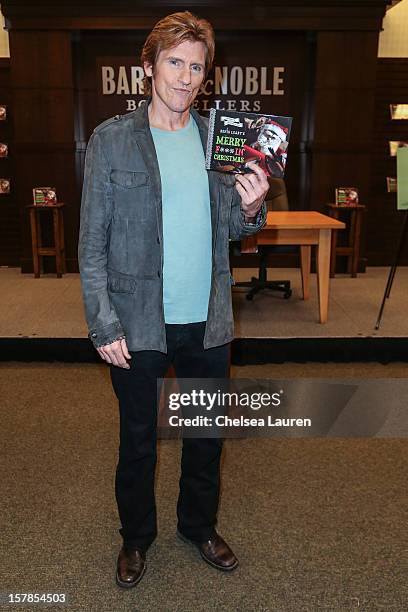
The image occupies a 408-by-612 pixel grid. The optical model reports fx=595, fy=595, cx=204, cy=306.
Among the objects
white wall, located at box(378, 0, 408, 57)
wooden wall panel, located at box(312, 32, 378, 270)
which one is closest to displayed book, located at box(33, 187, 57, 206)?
wooden wall panel, located at box(312, 32, 378, 270)

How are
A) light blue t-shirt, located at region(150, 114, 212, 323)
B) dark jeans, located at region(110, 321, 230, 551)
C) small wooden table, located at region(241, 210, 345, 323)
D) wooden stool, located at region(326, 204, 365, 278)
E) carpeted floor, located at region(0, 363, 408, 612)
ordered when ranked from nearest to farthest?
light blue t-shirt, located at region(150, 114, 212, 323) < dark jeans, located at region(110, 321, 230, 551) < carpeted floor, located at region(0, 363, 408, 612) < small wooden table, located at region(241, 210, 345, 323) < wooden stool, located at region(326, 204, 365, 278)

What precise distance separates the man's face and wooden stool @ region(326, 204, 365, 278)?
4.41 meters

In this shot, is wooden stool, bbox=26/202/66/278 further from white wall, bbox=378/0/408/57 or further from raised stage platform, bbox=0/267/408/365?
white wall, bbox=378/0/408/57

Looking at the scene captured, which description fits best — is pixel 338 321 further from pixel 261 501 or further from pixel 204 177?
pixel 204 177

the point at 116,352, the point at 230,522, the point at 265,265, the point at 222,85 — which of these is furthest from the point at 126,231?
the point at 222,85

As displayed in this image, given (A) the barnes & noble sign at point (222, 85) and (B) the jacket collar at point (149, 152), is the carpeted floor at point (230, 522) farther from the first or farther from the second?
(A) the barnes & noble sign at point (222, 85)

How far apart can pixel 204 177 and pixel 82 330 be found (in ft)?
8.53

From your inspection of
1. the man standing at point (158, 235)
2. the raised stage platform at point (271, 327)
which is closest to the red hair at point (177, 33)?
the man standing at point (158, 235)

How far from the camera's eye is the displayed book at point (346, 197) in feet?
19.4

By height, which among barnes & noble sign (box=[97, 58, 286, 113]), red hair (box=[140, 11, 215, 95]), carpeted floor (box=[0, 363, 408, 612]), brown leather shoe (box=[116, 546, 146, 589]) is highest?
barnes & noble sign (box=[97, 58, 286, 113])

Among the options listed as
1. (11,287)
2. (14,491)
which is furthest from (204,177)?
(11,287)

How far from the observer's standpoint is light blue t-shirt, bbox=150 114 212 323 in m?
1.65

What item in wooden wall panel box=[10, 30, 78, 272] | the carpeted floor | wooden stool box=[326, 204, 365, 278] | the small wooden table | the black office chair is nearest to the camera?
the carpeted floor

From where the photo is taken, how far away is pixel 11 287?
548 cm
